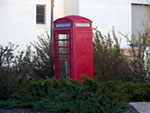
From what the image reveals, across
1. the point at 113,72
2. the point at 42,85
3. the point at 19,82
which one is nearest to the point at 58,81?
the point at 42,85

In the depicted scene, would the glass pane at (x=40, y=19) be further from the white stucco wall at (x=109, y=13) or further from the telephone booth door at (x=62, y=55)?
the telephone booth door at (x=62, y=55)

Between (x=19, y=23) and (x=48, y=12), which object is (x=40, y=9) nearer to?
(x=48, y=12)

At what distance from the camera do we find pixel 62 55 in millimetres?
11609

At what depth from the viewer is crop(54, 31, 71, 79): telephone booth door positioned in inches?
448

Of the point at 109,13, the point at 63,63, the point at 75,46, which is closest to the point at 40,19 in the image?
the point at 109,13

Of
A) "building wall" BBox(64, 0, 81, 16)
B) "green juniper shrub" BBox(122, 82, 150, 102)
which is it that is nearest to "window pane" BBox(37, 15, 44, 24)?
"building wall" BBox(64, 0, 81, 16)

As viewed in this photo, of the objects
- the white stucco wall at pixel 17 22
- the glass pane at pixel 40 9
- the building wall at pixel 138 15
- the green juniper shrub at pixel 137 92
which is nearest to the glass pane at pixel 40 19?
the glass pane at pixel 40 9

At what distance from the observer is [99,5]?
79.8 ft

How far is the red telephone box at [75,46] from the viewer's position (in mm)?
11070

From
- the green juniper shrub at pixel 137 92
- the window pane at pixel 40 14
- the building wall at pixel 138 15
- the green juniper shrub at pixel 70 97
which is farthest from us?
the building wall at pixel 138 15

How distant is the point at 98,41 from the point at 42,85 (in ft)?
11.2

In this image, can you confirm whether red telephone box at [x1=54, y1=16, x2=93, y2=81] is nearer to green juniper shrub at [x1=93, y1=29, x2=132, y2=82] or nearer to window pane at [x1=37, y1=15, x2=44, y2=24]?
green juniper shrub at [x1=93, y1=29, x2=132, y2=82]

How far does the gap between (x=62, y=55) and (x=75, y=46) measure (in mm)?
707

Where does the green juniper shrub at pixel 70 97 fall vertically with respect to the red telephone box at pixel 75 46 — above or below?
below
